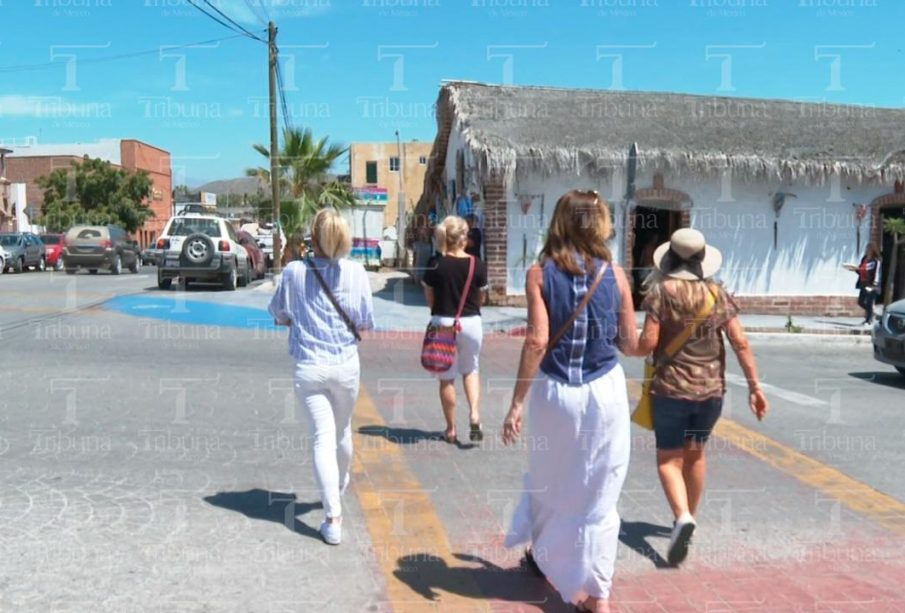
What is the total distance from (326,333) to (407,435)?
8.77 feet

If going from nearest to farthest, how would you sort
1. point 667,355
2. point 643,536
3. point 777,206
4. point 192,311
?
point 667,355
point 643,536
point 192,311
point 777,206

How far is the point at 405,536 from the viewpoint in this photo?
4.96m

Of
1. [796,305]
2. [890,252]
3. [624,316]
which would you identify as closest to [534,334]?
[624,316]

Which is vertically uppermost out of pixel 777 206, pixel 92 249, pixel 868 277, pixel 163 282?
pixel 777 206

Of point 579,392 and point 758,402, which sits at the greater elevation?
point 579,392

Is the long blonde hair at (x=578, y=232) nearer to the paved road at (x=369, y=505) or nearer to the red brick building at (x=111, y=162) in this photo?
the paved road at (x=369, y=505)

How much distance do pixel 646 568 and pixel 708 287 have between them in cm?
150

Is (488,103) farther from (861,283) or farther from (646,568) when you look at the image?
(646,568)

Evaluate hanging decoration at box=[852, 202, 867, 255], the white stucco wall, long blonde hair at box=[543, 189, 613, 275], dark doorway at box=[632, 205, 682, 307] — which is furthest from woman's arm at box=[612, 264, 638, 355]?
hanging decoration at box=[852, 202, 867, 255]

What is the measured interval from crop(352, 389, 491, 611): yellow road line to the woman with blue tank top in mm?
567

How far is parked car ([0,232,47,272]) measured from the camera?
107 feet

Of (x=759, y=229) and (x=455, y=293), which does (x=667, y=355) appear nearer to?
(x=455, y=293)

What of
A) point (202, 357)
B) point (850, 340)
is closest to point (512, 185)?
point (850, 340)

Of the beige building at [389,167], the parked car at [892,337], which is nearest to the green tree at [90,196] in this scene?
the beige building at [389,167]
